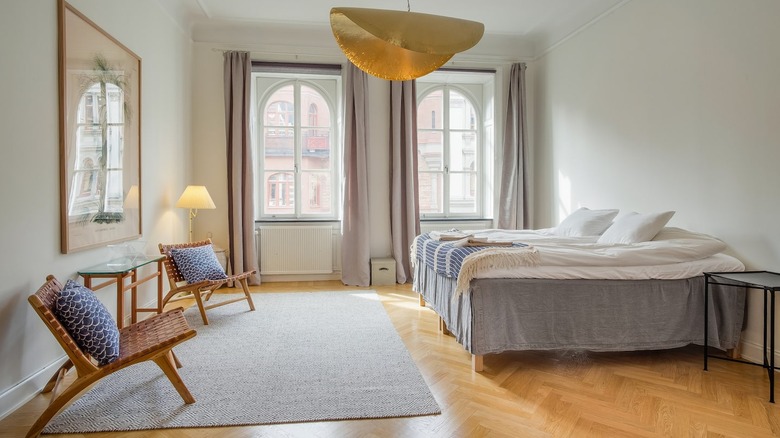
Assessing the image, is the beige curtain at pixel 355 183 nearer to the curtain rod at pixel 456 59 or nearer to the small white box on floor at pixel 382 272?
the small white box on floor at pixel 382 272

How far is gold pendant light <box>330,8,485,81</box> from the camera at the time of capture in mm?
2090

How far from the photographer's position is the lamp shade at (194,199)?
458 cm

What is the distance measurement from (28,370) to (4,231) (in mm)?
784

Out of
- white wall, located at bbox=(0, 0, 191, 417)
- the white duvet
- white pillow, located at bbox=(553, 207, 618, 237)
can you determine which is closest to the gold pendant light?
the white duvet

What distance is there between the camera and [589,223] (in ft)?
13.1

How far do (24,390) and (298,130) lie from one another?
4033 millimetres

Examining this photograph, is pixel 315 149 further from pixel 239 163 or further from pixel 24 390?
pixel 24 390

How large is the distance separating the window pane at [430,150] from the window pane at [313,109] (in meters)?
1.26

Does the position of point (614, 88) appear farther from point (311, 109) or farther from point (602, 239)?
point (311, 109)

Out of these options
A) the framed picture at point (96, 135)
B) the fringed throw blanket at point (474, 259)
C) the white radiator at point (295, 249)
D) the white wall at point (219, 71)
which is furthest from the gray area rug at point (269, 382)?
the white wall at point (219, 71)

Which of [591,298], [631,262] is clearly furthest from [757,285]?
[591,298]


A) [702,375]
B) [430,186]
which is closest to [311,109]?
[430,186]

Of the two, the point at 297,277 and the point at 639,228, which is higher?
the point at 639,228

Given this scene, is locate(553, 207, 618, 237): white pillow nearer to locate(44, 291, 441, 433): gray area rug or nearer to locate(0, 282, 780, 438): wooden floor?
locate(0, 282, 780, 438): wooden floor
